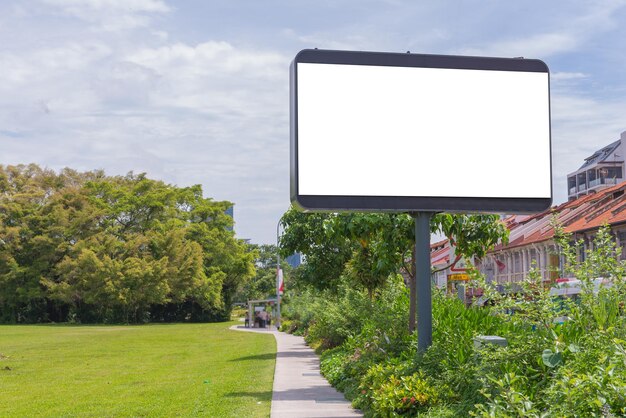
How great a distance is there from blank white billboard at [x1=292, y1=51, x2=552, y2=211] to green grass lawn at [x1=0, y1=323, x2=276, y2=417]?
162 inches

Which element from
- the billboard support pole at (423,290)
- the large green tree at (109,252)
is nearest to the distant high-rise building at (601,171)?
the large green tree at (109,252)

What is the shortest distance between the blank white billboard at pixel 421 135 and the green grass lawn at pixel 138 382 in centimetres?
412

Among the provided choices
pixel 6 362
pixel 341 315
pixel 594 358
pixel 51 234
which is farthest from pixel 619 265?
pixel 51 234

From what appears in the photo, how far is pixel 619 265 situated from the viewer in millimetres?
8758

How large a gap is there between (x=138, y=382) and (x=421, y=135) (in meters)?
11.9

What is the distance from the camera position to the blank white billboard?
10477 mm

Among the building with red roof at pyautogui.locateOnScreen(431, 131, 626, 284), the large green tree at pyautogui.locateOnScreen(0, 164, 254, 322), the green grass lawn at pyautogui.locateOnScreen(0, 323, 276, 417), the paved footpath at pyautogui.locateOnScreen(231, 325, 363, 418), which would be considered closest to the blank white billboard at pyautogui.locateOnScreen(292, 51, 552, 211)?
the paved footpath at pyautogui.locateOnScreen(231, 325, 363, 418)

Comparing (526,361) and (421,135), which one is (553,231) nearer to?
(421,135)

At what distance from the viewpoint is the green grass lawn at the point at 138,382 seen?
14281mm

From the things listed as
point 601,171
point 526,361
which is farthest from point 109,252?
point 526,361

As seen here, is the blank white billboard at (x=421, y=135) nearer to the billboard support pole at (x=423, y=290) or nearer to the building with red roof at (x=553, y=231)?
the billboard support pole at (x=423, y=290)

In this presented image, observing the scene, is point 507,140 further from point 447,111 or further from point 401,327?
point 401,327

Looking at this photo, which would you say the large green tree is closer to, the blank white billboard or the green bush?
the green bush

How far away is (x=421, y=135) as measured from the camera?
10.8 meters
